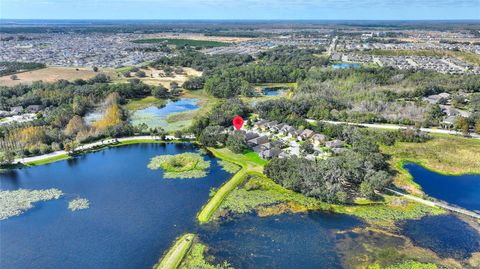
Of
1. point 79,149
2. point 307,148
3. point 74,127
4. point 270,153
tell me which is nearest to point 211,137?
point 270,153

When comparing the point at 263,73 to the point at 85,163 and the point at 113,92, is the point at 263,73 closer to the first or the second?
the point at 113,92

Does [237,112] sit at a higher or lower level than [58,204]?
higher

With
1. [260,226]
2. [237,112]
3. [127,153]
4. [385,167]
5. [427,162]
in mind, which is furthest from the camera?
[237,112]

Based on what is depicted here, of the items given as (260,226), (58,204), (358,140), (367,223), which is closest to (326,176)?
(367,223)

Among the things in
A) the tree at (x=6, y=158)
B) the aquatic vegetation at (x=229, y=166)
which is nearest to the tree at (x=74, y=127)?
the tree at (x=6, y=158)

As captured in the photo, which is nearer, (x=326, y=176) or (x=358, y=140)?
(x=326, y=176)

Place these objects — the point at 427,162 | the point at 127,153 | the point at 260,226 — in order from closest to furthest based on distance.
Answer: the point at 260,226 < the point at 427,162 < the point at 127,153

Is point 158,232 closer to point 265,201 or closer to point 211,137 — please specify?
point 265,201
